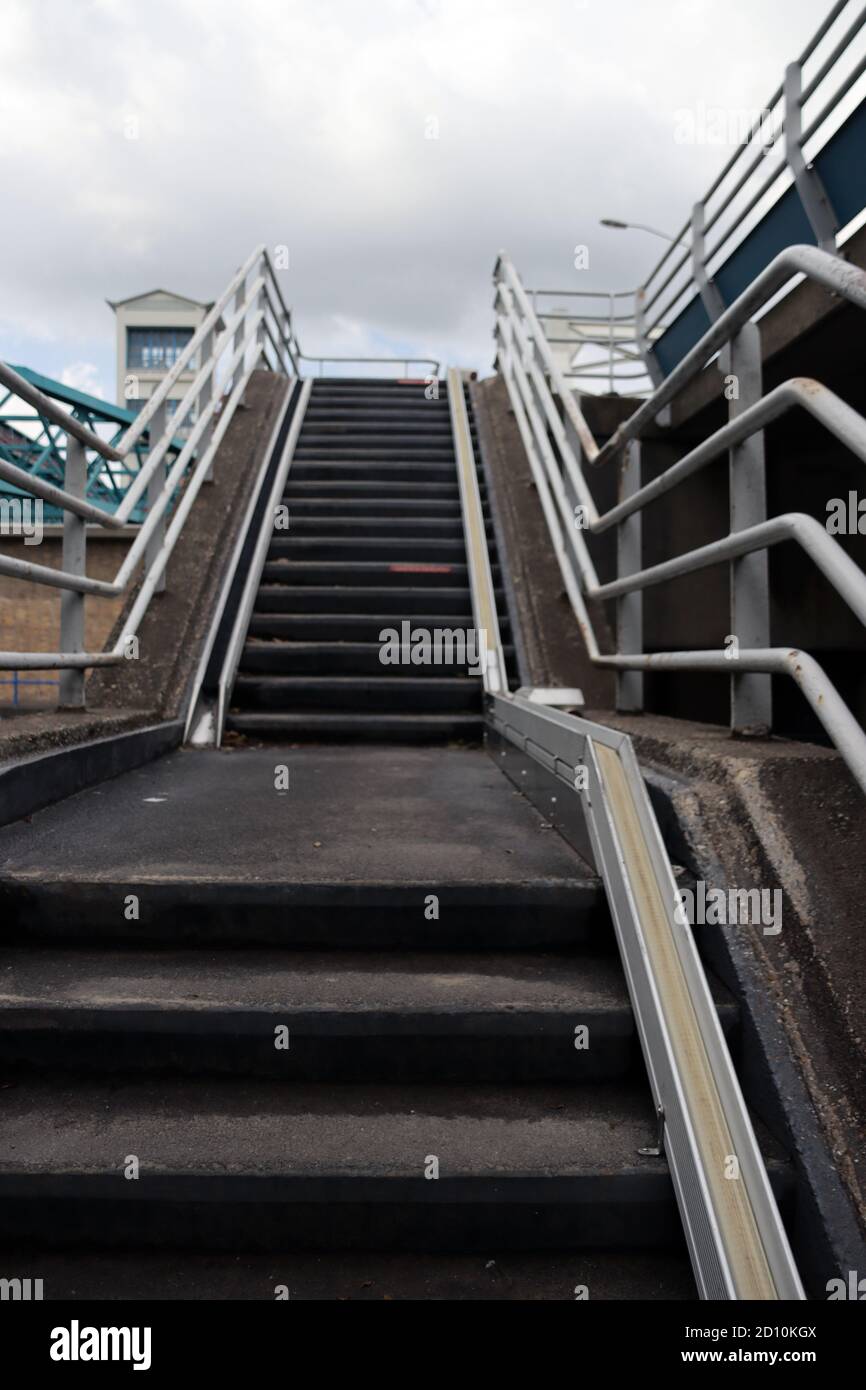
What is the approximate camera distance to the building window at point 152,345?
53.1 meters

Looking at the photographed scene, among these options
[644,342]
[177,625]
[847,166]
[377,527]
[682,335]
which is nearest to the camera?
[847,166]

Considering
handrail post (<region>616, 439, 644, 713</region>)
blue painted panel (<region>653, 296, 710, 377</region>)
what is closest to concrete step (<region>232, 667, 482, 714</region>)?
handrail post (<region>616, 439, 644, 713</region>)

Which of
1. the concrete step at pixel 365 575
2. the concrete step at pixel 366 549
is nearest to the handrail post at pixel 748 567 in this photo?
the concrete step at pixel 365 575

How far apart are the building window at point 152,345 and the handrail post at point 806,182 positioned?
53702 millimetres

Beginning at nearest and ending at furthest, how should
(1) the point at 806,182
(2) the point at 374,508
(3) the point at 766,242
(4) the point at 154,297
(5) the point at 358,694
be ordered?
(1) the point at 806,182 < (5) the point at 358,694 < (3) the point at 766,242 < (2) the point at 374,508 < (4) the point at 154,297

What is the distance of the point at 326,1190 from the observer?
1.61 m

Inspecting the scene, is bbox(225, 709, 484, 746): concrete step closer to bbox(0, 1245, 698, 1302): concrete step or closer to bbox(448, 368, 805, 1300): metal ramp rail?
bbox(448, 368, 805, 1300): metal ramp rail

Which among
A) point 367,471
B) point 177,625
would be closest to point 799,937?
point 177,625

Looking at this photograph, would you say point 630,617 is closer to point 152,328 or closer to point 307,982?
point 307,982

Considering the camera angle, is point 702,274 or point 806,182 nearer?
point 806,182

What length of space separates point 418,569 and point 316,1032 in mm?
4438

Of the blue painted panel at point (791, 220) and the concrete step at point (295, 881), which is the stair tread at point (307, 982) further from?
the blue painted panel at point (791, 220)

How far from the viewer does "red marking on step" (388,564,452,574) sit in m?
6.03
